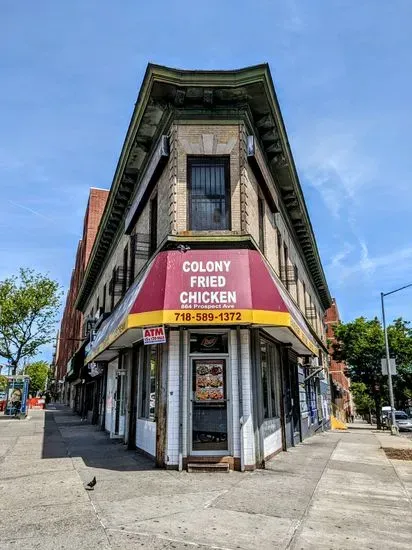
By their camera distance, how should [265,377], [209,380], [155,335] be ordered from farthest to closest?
[265,377]
[209,380]
[155,335]

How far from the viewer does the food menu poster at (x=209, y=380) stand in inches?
372

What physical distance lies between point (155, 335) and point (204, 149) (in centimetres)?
489

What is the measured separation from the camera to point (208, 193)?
10.8 meters

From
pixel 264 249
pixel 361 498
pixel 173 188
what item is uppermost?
pixel 173 188

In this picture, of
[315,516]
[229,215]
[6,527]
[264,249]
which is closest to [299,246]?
[264,249]

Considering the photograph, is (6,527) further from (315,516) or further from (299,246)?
(299,246)

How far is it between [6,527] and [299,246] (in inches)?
711

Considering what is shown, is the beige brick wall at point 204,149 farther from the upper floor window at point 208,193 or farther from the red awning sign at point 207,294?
the red awning sign at point 207,294

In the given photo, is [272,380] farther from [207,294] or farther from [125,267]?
[125,267]

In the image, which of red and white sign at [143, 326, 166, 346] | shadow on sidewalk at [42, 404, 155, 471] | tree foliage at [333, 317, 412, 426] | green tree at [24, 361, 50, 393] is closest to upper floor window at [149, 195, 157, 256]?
red and white sign at [143, 326, 166, 346]

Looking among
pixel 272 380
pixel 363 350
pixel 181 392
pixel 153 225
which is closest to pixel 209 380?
pixel 181 392

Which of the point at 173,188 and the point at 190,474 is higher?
the point at 173,188

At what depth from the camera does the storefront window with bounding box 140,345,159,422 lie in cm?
1077

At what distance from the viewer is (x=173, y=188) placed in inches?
415
